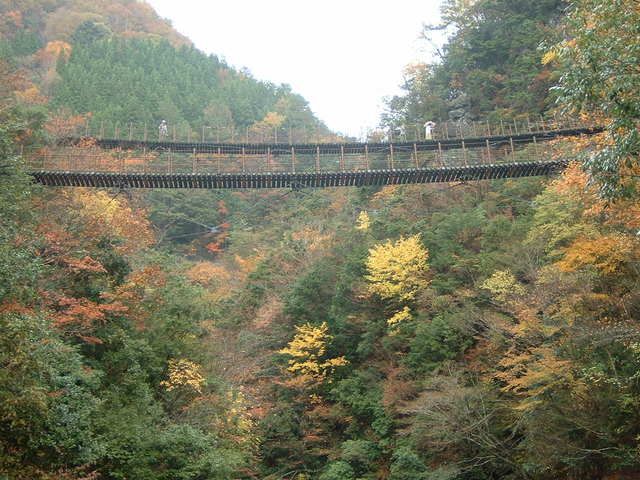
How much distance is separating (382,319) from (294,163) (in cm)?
574

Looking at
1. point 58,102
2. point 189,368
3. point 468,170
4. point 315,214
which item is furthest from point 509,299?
point 58,102

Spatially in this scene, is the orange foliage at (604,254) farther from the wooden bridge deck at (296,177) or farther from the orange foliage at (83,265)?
the orange foliage at (83,265)

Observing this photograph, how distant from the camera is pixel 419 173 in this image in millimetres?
17609

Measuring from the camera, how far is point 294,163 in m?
18.1

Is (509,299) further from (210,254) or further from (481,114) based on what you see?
(210,254)

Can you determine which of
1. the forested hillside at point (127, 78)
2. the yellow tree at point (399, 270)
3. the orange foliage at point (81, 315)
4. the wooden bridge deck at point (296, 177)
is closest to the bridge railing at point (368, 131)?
the forested hillside at point (127, 78)

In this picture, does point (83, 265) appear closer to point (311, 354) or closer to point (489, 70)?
point (311, 354)

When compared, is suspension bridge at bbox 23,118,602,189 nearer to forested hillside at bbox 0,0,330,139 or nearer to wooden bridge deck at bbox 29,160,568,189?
wooden bridge deck at bbox 29,160,568,189

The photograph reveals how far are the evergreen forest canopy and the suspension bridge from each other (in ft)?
3.03

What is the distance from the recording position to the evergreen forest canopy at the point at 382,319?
9102 millimetres

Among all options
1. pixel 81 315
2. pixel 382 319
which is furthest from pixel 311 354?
pixel 81 315

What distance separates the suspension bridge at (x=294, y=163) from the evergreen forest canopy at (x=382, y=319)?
924 millimetres

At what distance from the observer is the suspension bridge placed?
17.3 meters

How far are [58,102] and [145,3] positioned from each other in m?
31.7
